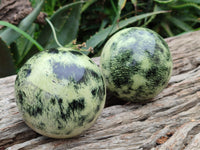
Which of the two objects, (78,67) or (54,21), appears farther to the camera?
(54,21)

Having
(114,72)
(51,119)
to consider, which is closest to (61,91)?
(51,119)

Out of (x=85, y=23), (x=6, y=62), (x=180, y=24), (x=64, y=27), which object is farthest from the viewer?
(x=85, y=23)

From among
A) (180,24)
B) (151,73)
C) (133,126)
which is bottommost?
(133,126)

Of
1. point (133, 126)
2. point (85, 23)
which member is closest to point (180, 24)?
point (85, 23)

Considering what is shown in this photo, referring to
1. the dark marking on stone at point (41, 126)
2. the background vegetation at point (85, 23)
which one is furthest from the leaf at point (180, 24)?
the dark marking on stone at point (41, 126)

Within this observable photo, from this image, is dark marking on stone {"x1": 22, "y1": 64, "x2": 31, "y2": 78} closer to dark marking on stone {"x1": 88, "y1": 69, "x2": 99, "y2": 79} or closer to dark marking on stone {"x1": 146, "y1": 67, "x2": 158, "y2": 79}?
dark marking on stone {"x1": 88, "y1": 69, "x2": 99, "y2": 79}

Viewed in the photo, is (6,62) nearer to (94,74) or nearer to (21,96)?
(21,96)

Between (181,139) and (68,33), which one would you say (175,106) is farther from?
(68,33)

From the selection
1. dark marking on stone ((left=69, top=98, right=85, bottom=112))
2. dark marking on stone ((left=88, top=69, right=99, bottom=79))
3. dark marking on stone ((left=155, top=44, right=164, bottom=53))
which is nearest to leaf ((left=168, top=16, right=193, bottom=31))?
dark marking on stone ((left=155, top=44, right=164, bottom=53))
